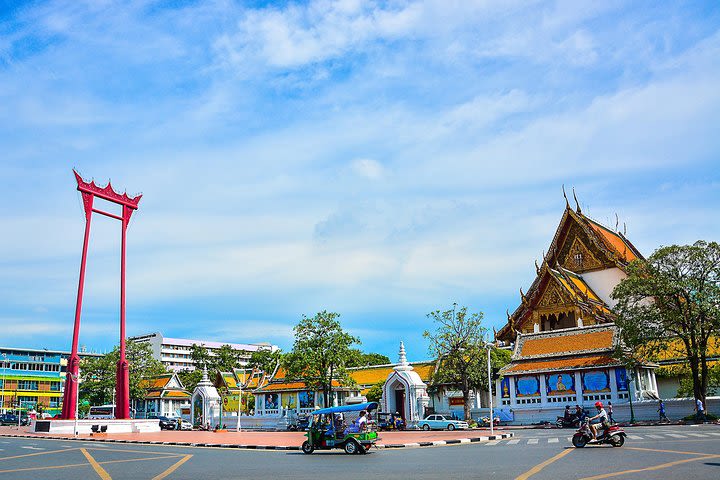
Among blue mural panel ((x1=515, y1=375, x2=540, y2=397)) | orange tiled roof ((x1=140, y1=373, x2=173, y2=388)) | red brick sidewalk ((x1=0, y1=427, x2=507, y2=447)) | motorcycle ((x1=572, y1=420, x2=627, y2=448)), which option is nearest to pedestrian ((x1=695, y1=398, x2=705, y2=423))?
blue mural panel ((x1=515, y1=375, x2=540, y2=397))

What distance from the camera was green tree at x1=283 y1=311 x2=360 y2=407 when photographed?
160ft

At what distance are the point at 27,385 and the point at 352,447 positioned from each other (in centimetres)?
10146

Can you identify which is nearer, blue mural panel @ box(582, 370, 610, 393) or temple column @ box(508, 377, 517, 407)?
blue mural panel @ box(582, 370, 610, 393)

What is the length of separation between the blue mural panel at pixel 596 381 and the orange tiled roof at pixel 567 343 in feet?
7.24

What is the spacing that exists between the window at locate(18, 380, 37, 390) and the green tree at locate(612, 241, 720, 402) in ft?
321

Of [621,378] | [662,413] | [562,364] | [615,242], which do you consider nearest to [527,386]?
[562,364]

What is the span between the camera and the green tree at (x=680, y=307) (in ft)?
126

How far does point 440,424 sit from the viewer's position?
40.3 m

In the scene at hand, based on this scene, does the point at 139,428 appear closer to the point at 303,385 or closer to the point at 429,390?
the point at 303,385

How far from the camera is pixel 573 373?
143 ft

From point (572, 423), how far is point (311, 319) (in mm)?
19547

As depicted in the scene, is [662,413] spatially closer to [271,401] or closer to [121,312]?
[271,401]

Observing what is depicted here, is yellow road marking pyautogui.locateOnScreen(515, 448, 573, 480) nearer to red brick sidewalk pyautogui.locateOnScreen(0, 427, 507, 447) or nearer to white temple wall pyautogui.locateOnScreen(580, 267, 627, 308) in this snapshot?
red brick sidewalk pyautogui.locateOnScreen(0, 427, 507, 447)

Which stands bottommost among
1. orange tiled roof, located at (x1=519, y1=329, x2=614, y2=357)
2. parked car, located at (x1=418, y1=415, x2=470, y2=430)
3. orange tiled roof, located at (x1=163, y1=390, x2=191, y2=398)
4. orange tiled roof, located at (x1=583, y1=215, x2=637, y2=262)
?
parked car, located at (x1=418, y1=415, x2=470, y2=430)
